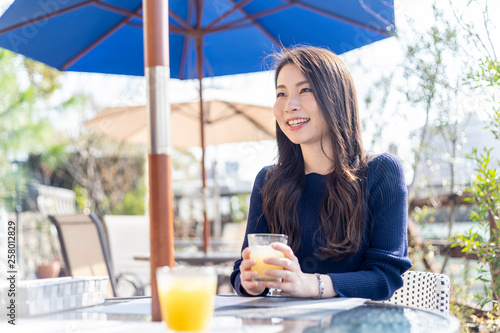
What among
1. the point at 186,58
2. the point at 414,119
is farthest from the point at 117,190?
the point at 414,119

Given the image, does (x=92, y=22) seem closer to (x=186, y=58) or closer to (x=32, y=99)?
(x=186, y=58)

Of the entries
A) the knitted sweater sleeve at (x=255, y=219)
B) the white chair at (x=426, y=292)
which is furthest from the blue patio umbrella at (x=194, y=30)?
the white chair at (x=426, y=292)

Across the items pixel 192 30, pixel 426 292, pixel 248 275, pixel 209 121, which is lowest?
pixel 426 292

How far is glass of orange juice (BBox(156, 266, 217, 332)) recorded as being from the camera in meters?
0.81

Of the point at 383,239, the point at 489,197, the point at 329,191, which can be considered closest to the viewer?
the point at 383,239

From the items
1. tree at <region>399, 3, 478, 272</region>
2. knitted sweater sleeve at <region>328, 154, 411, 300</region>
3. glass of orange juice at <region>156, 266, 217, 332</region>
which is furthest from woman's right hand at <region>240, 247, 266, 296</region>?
tree at <region>399, 3, 478, 272</region>

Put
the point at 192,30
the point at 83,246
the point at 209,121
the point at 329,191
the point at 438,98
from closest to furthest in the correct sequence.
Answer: the point at 329,191 < the point at 83,246 < the point at 438,98 < the point at 192,30 < the point at 209,121

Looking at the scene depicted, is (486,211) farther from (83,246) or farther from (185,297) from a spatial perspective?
(83,246)

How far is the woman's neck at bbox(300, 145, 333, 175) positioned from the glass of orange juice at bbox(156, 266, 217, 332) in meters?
1.13

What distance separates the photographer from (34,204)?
924 centimetres

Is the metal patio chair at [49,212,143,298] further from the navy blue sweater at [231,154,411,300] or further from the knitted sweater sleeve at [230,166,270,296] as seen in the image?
the navy blue sweater at [231,154,411,300]

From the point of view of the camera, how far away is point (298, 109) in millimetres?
1766

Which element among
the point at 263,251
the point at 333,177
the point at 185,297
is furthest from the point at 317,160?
the point at 185,297

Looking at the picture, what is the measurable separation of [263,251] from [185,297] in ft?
1.60
